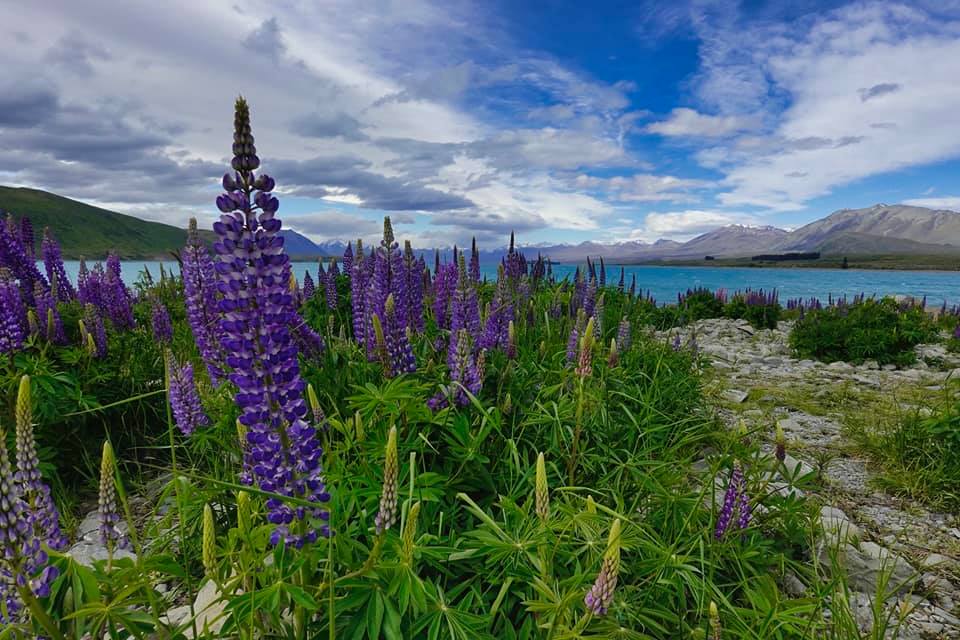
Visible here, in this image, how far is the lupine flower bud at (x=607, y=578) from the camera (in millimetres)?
1616

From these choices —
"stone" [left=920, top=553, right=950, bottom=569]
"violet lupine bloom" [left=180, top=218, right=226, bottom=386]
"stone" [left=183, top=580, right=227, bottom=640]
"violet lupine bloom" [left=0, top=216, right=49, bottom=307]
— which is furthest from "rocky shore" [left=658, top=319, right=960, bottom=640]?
"violet lupine bloom" [left=0, top=216, right=49, bottom=307]

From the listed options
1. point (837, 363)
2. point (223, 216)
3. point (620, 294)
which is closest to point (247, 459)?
point (223, 216)

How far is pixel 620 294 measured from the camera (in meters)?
9.98

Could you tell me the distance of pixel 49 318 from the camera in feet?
14.4

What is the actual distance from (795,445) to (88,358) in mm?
7428

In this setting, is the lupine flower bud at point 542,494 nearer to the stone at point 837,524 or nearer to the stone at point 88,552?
the stone at point 837,524

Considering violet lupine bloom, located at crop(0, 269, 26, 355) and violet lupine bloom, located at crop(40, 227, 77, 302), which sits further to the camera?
violet lupine bloom, located at crop(40, 227, 77, 302)

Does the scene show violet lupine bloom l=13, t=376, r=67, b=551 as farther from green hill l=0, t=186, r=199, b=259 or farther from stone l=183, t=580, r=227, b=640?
green hill l=0, t=186, r=199, b=259

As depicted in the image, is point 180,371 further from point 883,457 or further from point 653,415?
point 883,457

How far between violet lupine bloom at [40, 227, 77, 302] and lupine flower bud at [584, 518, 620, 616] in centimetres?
779

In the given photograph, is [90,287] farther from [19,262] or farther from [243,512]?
[243,512]

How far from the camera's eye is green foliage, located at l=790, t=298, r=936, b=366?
9117 millimetres

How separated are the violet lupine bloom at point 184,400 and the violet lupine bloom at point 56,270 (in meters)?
4.88

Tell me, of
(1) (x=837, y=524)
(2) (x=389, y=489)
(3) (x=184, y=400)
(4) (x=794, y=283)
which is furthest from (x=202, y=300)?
(4) (x=794, y=283)
